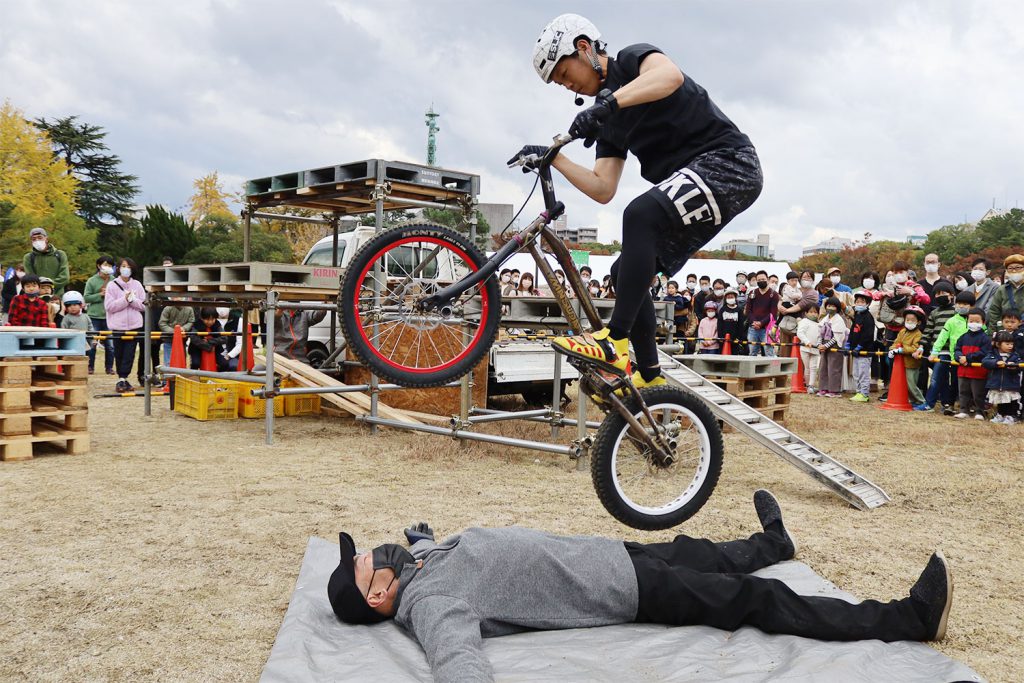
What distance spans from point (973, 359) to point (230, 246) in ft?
95.5

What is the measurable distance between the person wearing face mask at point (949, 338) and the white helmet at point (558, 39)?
10034mm

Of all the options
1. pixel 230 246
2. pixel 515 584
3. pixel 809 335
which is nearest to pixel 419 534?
pixel 515 584

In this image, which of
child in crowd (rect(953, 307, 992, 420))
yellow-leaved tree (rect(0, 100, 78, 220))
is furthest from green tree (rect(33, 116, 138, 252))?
child in crowd (rect(953, 307, 992, 420))

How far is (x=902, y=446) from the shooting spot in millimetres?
9289

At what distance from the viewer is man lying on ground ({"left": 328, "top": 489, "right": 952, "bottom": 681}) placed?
12.3ft

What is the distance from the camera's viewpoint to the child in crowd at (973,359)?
1085cm

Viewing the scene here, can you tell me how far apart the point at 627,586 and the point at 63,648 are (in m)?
2.71

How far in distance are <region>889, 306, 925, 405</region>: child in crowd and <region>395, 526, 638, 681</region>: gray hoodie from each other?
32.2ft

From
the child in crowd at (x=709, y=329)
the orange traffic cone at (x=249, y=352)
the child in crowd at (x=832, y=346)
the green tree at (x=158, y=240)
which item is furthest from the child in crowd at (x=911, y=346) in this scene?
the green tree at (x=158, y=240)

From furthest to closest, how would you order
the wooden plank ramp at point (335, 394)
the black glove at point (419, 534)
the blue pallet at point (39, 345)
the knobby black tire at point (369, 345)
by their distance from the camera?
Result: the wooden plank ramp at point (335, 394) < the blue pallet at point (39, 345) < the black glove at point (419, 534) < the knobby black tire at point (369, 345)

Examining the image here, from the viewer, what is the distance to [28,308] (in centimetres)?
1126

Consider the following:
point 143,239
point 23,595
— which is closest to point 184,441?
point 23,595

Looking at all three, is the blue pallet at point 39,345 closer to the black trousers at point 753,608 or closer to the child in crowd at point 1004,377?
the black trousers at point 753,608

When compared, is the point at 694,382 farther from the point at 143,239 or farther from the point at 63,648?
the point at 143,239
